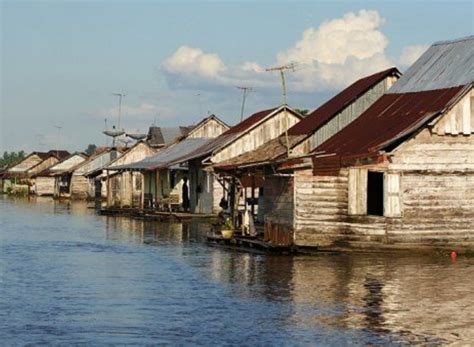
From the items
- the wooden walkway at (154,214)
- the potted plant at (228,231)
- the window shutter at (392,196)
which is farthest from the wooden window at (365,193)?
the wooden walkway at (154,214)

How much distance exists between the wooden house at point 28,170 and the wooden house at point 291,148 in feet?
228

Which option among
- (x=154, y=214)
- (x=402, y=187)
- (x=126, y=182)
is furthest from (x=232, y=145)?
(x=126, y=182)

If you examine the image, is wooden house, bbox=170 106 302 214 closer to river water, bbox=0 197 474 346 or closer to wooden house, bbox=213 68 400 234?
wooden house, bbox=213 68 400 234

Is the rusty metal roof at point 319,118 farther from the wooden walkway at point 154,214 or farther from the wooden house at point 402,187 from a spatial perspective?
the wooden walkway at point 154,214

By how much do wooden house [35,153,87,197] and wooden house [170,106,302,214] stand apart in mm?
37467

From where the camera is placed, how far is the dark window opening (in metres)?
27.0

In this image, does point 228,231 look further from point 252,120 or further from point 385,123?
point 252,120

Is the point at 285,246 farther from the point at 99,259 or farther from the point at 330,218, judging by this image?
the point at 99,259

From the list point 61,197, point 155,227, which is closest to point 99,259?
point 155,227

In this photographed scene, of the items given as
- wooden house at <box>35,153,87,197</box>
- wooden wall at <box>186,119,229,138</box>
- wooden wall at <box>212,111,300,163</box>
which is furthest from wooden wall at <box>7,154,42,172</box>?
wooden wall at <box>212,111,300,163</box>

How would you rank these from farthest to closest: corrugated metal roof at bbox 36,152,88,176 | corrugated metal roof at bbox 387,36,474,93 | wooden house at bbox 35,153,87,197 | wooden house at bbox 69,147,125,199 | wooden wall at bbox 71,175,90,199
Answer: corrugated metal roof at bbox 36,152,88,176
wooden house at bbox 35,153,87,197
wooden wall at bbox 71,175,90,199
wooden house at bbox 69,147,125,199
corrugated metal roof at bbox 387,36,474,93

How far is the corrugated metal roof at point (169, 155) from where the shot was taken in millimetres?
46347

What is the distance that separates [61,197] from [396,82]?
57.5m

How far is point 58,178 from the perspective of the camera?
87.8 meters
